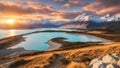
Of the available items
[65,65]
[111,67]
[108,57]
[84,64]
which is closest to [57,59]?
[65,65]

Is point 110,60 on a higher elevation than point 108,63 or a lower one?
higher

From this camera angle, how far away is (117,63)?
4969 centimetres

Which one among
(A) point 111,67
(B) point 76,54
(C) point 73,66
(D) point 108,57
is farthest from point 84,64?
(B) point 76,54

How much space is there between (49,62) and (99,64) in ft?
68.3

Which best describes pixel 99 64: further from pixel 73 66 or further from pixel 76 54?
pixel 76 54

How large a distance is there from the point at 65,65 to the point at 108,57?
1337cm

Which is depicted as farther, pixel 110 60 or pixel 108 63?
pixel 110 60

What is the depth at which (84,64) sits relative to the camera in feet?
192

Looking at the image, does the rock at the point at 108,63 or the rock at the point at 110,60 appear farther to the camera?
the rock at the point at 110,60

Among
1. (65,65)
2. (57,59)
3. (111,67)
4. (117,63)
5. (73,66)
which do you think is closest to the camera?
(111,67)

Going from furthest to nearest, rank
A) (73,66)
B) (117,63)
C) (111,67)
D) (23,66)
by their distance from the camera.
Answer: (23,66), (73,66), (117,63), (111,67)

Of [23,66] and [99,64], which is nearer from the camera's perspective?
[99,64]

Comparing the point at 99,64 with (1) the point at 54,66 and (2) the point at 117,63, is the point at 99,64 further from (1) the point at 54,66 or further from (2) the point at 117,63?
(1) the point at 54,66

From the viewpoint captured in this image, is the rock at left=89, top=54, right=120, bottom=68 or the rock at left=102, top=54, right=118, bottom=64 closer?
the rock at left=89, top=54, right=120, bottom=68
